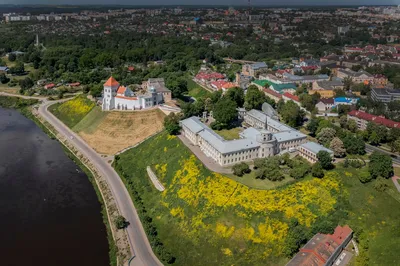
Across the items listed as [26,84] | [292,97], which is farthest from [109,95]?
[26,84]

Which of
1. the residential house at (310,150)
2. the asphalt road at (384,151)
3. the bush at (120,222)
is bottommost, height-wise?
the bush at (120,222)

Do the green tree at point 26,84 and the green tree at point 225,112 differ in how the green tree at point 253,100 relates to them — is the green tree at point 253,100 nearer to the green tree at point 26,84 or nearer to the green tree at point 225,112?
the green tree at point 225,112

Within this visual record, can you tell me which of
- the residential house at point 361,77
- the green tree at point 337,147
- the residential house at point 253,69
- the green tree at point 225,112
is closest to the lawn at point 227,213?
the green tree at point 337,147

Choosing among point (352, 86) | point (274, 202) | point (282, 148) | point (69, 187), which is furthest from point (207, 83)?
point (274, 202)

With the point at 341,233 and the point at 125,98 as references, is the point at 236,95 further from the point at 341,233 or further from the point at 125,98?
the point at 341,233

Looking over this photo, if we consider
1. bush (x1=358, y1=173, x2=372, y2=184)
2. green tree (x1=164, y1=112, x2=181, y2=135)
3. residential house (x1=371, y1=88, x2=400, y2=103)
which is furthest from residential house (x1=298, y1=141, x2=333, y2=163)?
residential house (x1=371, y1=88, x2=400, y2=103)

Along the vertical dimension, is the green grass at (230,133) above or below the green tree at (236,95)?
below
